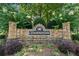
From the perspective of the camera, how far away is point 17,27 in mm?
3207

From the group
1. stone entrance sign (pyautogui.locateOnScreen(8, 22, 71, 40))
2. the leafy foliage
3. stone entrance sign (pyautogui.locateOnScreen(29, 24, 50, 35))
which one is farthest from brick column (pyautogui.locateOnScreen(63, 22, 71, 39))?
the leafy foliage

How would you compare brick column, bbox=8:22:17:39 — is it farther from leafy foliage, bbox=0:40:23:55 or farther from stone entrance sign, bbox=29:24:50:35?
stone entrance sign, bbox=29:24:50:35

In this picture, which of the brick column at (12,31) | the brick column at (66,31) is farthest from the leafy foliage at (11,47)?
the brick column at (66,31)

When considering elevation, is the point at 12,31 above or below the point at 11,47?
above

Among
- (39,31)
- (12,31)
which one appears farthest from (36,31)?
(12,31)

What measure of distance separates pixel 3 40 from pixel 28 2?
651mm

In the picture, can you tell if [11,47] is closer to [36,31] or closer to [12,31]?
[12,31]

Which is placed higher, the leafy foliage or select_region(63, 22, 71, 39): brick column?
select_region(63, 22, 71, 39): brick column

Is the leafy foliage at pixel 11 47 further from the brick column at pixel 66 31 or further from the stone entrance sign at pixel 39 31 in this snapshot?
the brick column at pixel 66 31

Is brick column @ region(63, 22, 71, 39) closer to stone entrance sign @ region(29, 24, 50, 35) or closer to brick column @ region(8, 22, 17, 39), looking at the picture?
stone entrance sign @ region(29, 24, 50, 35)

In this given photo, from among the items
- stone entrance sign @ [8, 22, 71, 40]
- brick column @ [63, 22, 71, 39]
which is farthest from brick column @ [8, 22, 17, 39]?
brick column @ [63, 22, 71, 39]

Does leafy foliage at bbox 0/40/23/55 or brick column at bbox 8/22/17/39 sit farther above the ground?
brick column at bbox 8/22/17/39

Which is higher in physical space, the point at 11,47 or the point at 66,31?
the point at 66,31

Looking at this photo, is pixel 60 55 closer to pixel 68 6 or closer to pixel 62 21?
Answer: pixel 62 21
